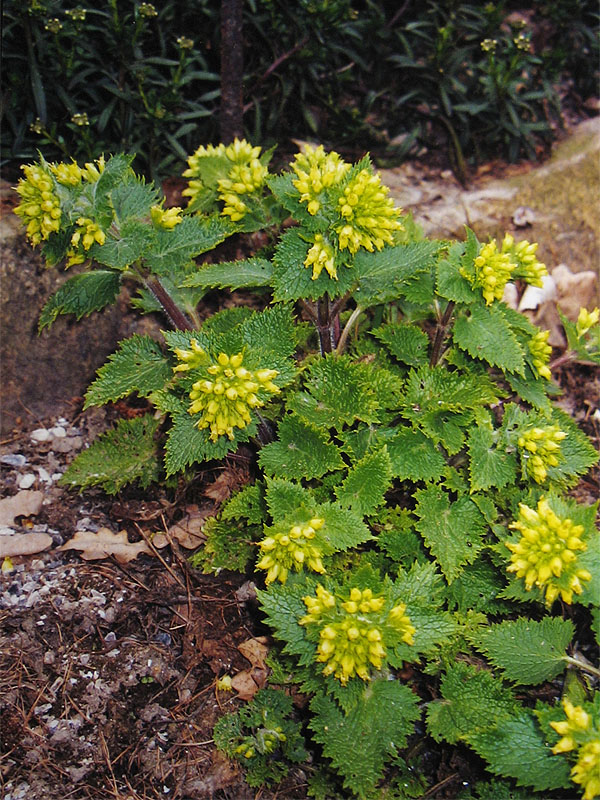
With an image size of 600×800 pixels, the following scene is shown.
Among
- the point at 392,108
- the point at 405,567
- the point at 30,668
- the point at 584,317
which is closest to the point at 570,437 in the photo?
the point at 584,317

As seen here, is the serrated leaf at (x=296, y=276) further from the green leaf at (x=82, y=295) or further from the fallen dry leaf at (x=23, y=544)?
the fallen dry leaf at (x=23, y=544)

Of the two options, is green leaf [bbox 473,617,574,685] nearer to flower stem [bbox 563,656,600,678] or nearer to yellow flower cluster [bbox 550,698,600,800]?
flower stem [bbox 563,656,600,678]

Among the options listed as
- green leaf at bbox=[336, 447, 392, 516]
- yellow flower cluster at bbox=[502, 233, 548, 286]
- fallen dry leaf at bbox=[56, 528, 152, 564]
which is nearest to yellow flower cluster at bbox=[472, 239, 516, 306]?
yellow flower cluster at bbox=[502, 233, 548, 286]

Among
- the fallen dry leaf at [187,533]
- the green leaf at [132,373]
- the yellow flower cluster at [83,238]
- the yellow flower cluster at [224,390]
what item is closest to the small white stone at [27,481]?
the fallen dry leaf at [187,533]

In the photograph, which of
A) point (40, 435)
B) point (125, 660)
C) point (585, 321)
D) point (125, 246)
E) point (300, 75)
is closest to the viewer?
point (125, 246)

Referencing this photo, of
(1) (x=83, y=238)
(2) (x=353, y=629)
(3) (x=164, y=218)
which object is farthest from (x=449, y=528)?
(1) (x=83, y=238)

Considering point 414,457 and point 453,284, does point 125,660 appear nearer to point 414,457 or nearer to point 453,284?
point 414,457
